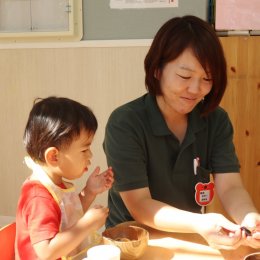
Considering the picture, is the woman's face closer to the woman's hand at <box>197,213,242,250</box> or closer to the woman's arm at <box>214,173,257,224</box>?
the woman's arm at <box>214,173,257,224</box>

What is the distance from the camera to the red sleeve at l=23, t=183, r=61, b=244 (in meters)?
0.99

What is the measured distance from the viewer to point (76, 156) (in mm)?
1129

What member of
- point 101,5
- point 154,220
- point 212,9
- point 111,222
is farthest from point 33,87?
point 154,220

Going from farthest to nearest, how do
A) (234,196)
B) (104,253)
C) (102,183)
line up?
(234,196)
(102,183)
(104,253)

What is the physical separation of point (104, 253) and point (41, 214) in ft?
0.58

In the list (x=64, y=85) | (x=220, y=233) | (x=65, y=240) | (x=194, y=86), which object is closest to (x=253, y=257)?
(x=220, y=233)

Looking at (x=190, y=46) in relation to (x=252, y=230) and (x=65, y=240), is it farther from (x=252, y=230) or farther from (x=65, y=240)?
(x=65, y=240)

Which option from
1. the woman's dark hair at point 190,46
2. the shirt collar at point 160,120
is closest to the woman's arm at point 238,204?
the shirt collar at point 160,120

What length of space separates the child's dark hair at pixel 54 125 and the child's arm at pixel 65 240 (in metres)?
0.21

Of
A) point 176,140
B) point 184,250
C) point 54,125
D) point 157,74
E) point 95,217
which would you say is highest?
point 157,74

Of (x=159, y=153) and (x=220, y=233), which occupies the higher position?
(x=159, y=153)

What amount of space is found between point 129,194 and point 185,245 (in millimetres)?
240

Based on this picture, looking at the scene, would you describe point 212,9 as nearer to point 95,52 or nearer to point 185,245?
point 95,52

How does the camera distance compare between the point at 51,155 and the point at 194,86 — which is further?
the point at 194,86
